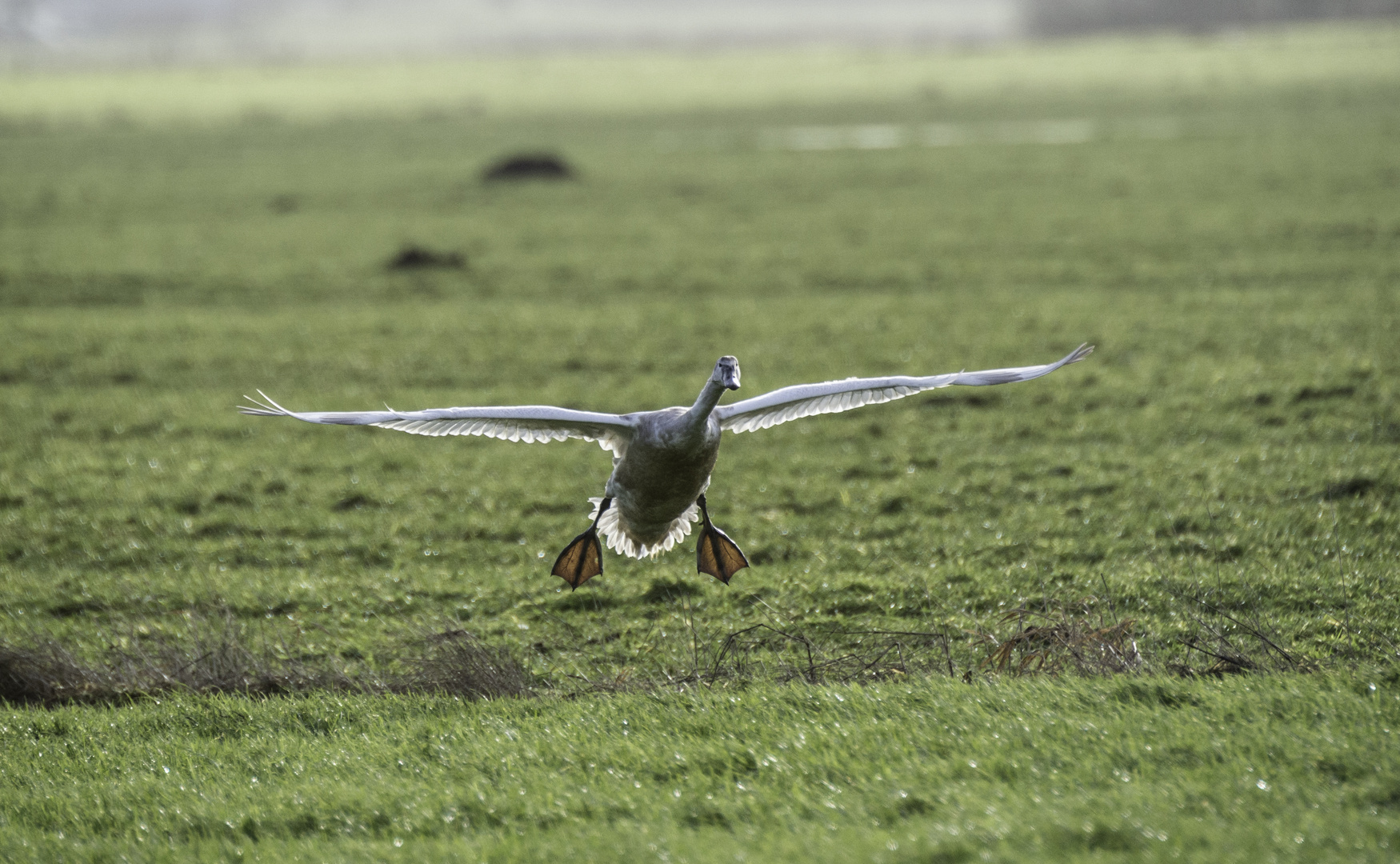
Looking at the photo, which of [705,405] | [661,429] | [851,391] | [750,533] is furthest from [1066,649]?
[750,533]

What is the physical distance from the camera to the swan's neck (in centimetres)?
825

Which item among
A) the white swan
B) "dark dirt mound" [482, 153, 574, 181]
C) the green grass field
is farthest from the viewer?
"dark dirt mound" [482, 153, 574, 181]

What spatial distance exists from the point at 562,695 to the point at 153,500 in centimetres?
741

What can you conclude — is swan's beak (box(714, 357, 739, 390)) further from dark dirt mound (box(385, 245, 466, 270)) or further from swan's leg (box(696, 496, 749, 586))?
dark dirt mound (box(385, 245, 466, 270))

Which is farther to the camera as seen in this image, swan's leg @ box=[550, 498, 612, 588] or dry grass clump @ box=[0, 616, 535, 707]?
swan's leg @ box=[550, 498, 612, 588]

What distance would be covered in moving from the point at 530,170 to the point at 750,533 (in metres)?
36.5

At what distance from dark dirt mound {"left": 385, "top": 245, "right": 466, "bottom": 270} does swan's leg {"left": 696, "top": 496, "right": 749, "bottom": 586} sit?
66.8 feet

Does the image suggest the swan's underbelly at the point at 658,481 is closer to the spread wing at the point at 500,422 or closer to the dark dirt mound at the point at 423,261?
the spread wing at the point at 500,422

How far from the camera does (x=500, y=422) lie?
9469 mm

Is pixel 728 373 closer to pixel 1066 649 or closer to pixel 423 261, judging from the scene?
pixel 1066 649

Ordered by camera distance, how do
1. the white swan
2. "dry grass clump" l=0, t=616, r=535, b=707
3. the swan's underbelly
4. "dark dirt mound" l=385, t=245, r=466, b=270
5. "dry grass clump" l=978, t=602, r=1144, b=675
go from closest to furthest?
"dry grass clump" l=978, t=602, r=1144, b=675 < the white swan < the swan's underbelly < "dry grass clump" l=0, t=616, r=535, b=707 < "dark dirt mound" l=385, t=245, r=466, b=270

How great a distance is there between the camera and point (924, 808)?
659 centimetres

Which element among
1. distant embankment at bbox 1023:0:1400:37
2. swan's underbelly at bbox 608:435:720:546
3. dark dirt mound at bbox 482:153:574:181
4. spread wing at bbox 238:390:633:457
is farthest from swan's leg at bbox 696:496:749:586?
distant embankment at bbox 1023:0:1400:37

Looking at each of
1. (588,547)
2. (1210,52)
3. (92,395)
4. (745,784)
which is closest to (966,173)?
(92,395)
